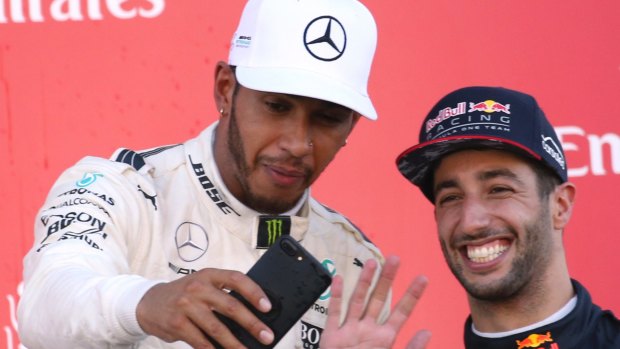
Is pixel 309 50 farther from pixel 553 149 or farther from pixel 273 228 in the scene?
pixel 553 149

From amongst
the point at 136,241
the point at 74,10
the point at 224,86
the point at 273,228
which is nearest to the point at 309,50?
the point at 224,86

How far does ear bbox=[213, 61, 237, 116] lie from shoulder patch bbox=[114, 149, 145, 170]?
6.9 inches

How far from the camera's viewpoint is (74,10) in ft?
9.24

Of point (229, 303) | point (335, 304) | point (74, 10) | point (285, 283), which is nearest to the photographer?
point (229, 303)

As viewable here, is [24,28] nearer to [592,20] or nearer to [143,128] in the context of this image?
[143,128]

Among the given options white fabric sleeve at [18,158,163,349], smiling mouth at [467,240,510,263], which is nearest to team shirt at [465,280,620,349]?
smiling mouth at [467,240,510,263]

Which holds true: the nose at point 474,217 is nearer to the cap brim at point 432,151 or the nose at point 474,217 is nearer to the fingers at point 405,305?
the cap brim at point 432,151

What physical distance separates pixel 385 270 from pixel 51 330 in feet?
1.66

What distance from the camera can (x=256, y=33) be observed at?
2197 millimetres

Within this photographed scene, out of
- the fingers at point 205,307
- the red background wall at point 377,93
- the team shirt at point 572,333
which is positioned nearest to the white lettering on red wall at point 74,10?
the red background wall at point 377,93

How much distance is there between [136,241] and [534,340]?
71 centimetres

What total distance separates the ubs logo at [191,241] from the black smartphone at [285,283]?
46cm

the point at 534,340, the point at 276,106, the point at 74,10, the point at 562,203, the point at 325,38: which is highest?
the point at 74,10

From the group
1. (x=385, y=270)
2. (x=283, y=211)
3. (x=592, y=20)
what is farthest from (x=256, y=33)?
(x=592, y=20)
